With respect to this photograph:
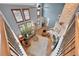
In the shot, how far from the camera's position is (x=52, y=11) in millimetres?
749

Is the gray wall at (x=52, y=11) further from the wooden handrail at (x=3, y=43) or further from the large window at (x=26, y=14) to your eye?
the wooden handrail at (x=3, y=43)

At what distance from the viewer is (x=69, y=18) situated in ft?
2.48

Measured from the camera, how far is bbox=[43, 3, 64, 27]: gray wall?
717 millimetres

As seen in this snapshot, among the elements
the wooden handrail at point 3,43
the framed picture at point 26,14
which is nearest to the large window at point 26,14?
the framed picture at point 26,14

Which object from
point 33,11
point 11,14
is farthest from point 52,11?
Answer: point 11,14

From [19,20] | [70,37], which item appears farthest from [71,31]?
[19,20]

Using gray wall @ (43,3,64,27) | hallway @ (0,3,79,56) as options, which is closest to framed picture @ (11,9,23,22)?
hallway @ (0,3,79,56)

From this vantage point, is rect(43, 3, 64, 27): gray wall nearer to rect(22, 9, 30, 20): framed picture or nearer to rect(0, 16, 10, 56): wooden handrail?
rect(22, 9, 30, 20): framed picture

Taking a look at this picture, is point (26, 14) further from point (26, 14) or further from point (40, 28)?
point (40, 28)

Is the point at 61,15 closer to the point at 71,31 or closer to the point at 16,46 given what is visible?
the point at 71,31

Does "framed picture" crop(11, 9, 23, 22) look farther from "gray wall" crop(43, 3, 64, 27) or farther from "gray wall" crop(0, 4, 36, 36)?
"gray wall" crop(43, 3, 64, 27)

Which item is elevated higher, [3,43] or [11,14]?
[11,14]

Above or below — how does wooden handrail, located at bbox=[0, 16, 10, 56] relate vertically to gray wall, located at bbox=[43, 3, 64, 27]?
below

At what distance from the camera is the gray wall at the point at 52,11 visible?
0.72m
